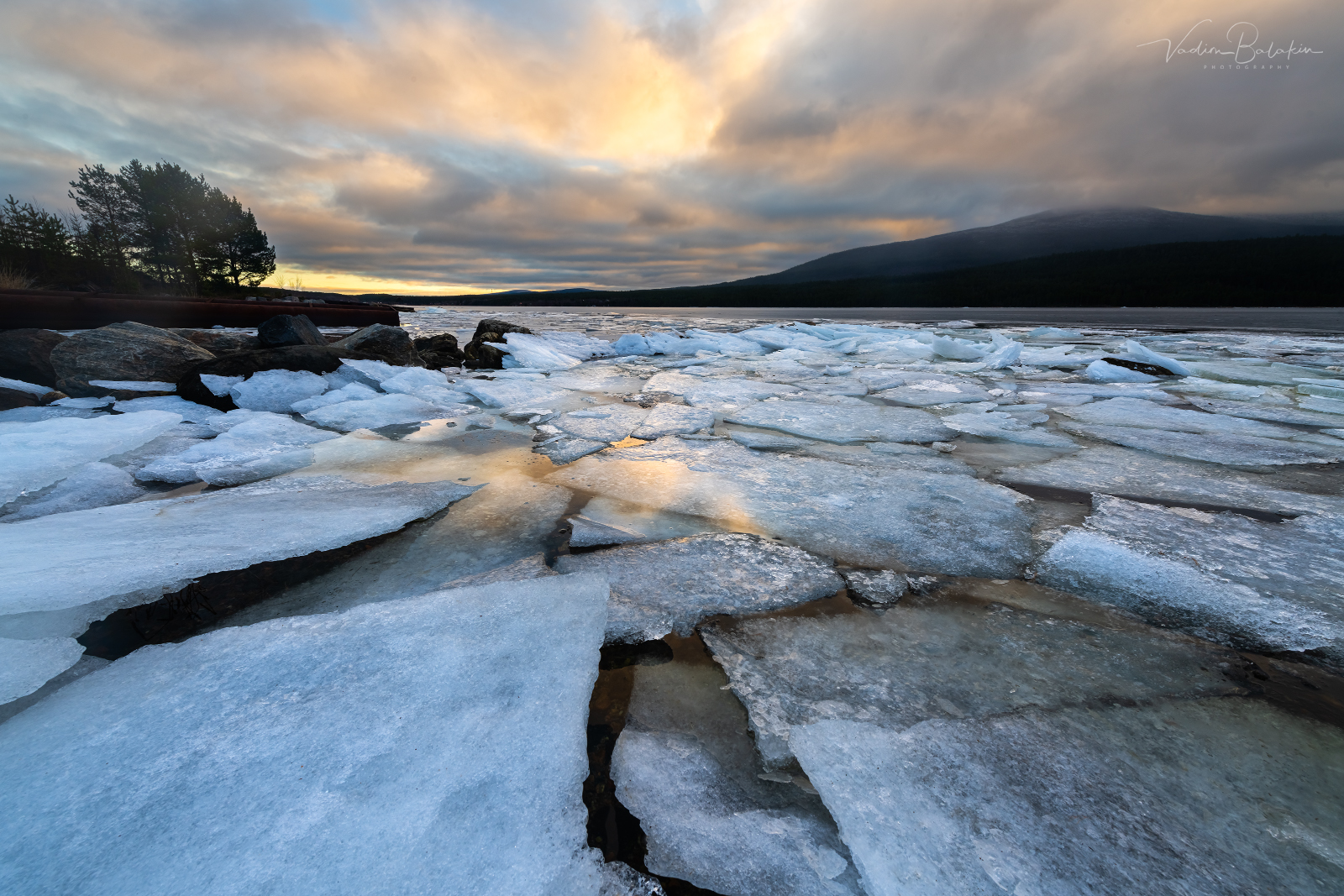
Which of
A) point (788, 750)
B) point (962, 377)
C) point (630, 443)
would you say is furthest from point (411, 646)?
point (962, 377)

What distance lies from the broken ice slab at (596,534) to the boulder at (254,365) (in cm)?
349

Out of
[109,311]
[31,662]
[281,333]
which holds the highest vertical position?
[109,311]

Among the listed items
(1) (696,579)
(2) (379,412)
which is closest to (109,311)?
(2) (379,412)

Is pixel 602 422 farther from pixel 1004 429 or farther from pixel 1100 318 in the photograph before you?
pixel 1100 318

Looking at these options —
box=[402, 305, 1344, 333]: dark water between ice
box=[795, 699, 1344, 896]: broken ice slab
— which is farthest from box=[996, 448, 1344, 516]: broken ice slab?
box=[402, 305, 1344, 333]: dark water between ice

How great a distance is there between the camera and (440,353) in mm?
7129

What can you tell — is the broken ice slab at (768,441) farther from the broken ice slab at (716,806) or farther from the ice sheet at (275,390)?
the ice sheet at (275,390)

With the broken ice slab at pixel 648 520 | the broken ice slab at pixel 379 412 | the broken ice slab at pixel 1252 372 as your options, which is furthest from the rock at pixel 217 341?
the broken ice slab at pixel 1252 372

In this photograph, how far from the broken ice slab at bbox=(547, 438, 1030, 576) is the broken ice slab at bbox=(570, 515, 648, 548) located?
0.07 meters

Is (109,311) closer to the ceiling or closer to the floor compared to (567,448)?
closer to the ceiling

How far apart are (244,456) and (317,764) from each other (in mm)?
2312

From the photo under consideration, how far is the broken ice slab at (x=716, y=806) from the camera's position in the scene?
2.43ft

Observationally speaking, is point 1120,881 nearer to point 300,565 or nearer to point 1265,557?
point 1265,557

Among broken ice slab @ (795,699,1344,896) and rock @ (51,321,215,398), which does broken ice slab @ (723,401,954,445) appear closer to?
broken ice slab @ (795,699,1344,896)
